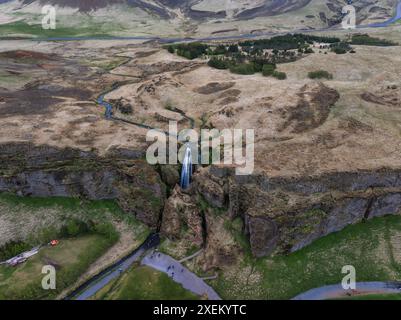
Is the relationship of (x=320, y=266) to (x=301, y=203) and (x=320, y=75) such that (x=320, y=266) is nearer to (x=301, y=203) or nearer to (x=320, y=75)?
(x=301, y=203)

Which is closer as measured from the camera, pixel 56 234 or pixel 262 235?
pixel 262 235

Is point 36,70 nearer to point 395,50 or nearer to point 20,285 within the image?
point 20,285

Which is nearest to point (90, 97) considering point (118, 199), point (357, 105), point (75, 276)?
point (118, 199)

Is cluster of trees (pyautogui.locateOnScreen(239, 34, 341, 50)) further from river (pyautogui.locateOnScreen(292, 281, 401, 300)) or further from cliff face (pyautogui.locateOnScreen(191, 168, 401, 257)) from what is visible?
river (pyautogui.locateOnScreen(292, 281, 401, 300))

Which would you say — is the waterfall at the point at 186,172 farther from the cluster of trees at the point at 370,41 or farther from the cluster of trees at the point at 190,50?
the cluster of trees at the point at 370,41

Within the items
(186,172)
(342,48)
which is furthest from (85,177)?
(342,48)

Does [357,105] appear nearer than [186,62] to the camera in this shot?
Yes
